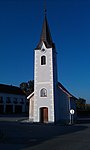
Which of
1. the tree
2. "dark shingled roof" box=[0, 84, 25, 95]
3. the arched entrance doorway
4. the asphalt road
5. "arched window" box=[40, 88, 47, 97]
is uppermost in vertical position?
the tree

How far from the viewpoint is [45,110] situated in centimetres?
3209

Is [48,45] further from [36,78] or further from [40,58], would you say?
[36,78]

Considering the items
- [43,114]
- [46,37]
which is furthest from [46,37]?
[43,114]

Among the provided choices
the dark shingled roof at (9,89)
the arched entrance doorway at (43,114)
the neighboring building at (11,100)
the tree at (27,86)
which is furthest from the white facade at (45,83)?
the tree at (27,86)

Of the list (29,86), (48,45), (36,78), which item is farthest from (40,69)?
(29,86)

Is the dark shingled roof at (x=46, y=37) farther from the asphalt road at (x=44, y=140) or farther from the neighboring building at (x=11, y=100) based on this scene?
the neighboring building at (x=11, y=100)

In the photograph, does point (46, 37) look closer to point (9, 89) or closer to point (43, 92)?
point (43, 92)

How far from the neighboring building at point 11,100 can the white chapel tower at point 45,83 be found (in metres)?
30.1

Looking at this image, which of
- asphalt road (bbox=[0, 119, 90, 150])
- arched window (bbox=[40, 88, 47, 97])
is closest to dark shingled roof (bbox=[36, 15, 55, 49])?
arched window (bbox=[40, 88, 47, 97])

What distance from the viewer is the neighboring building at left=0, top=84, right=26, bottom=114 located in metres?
61.5

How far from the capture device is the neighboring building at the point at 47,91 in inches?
1243

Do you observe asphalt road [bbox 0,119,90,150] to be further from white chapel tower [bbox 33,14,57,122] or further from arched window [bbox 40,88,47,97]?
arched window [bbox 40,88,47,97]

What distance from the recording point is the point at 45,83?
32.0 m

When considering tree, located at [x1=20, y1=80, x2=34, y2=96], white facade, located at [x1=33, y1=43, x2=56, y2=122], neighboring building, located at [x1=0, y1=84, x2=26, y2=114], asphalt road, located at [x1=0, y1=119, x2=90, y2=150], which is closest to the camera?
asphalt road, located at [x1=0, y1=119, x2=90, y2=150]
